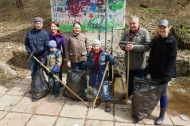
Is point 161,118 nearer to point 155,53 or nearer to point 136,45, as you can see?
point 155,53

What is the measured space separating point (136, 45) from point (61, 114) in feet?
6.38

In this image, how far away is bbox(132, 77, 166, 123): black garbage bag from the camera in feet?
11.3

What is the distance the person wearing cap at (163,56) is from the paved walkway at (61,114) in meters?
0.53

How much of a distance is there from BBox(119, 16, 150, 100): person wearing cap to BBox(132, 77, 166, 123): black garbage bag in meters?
0.43

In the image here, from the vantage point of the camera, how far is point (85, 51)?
428 centimetres

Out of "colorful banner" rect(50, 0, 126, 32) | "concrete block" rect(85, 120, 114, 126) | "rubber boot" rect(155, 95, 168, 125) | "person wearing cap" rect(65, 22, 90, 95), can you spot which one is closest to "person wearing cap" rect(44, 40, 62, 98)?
"person wearing cap" rect(65, 22, 90, 95)

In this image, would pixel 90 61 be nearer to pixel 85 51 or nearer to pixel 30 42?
pixel 85 51

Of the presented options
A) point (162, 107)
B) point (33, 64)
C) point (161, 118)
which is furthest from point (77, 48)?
point (161, 118)

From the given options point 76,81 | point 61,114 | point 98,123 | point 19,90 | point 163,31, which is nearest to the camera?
point 163,31

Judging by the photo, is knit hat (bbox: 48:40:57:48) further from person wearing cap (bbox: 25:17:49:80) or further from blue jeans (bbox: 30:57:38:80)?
blue jeans (bbox: 30:57:38:80)

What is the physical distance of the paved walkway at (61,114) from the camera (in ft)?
11.7

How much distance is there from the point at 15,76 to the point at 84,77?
8.04ft

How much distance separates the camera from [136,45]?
3645 millimetres

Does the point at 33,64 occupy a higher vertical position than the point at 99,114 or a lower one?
higher
